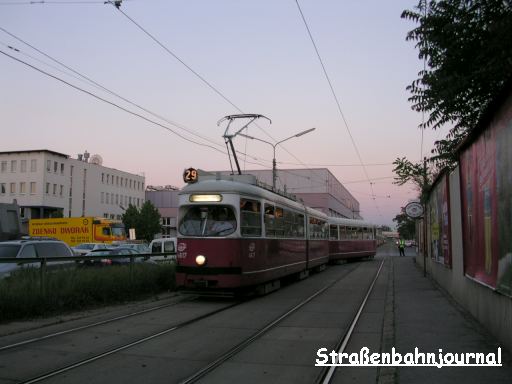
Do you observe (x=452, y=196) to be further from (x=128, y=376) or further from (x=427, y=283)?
(x=128, y=376)

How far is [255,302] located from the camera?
13.8 meters

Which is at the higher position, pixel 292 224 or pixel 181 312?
pixel 292 224

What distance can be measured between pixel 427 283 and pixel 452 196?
6307 mm

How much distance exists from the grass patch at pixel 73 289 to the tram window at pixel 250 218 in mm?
3281

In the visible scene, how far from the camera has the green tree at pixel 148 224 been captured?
73312 mm

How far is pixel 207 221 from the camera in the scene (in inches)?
538

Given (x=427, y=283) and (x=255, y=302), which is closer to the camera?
(x=255, y=302)

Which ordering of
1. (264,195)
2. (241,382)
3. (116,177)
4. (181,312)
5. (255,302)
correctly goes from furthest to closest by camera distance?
→ (116,177) → (264,195) → (255,302) → (181,312) → (241,382)

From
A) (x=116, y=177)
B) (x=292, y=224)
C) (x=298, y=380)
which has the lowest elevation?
(x=298, y=380)

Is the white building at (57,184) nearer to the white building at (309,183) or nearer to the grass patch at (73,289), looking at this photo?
the white building at (309,183)

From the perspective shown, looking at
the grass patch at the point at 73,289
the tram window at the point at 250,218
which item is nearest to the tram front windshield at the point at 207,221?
the tram window at the point at 250,218

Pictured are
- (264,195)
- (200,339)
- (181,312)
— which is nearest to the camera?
(200,339)

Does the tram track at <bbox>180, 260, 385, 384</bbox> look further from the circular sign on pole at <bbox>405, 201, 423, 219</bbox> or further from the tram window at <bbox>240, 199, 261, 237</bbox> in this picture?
the circular sign on pole at <bbox>405, 201, 423, 219</bbox>

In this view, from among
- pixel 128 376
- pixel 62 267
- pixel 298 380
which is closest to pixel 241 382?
pixel 298 380
